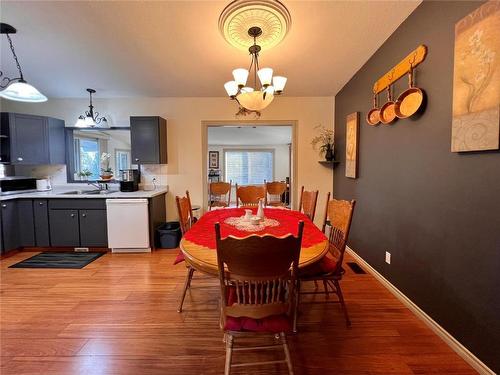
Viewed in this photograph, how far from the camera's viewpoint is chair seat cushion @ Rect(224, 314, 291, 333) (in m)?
1.21

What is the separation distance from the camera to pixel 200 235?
5.67 feet

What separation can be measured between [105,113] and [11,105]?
1562 mm

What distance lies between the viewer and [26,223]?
3432 millimetres

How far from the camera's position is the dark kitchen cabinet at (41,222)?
11.2ft

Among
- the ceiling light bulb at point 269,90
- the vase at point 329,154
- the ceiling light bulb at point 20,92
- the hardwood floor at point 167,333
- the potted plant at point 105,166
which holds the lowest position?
the hardwood floor at point 167,333

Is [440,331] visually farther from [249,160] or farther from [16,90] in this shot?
[249,160]

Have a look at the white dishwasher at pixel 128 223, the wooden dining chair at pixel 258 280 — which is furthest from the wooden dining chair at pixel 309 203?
the white dishwasher at pixel 128 223

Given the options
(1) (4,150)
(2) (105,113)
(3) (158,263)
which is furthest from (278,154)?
(1) (4,150)

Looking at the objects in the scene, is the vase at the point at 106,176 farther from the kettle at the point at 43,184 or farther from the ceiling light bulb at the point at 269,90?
the ceiling light bulb at the point at 269,90

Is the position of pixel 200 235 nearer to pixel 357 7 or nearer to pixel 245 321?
pixel 245 321

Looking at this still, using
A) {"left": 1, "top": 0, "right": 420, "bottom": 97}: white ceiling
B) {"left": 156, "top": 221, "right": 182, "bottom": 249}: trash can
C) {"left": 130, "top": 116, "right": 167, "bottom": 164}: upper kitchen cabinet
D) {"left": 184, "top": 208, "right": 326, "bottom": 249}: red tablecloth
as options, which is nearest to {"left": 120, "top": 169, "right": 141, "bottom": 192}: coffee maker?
{"left": 130, "top": 116, "right": 167, "bottom": 164}: upper kitchen cabinet

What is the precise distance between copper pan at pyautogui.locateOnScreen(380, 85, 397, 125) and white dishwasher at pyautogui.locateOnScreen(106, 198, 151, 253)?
322 cm

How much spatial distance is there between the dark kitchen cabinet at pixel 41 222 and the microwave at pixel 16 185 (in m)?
0.52

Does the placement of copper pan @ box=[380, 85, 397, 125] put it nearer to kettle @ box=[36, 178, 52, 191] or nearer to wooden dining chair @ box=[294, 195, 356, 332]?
wooden dining chair @ box=[294, 195, 356, 332]
